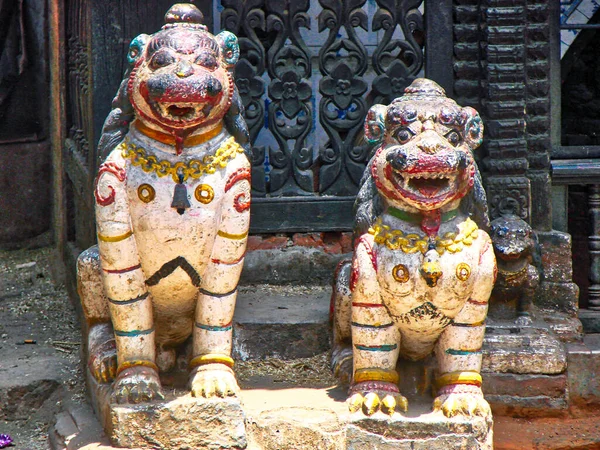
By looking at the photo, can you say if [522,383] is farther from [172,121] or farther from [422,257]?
[172,121]

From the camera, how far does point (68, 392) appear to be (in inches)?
207

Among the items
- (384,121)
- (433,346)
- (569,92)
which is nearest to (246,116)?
(384,121)

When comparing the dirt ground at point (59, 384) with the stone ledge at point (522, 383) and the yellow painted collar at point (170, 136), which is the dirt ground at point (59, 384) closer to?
the stone ledge at point (522, 383)

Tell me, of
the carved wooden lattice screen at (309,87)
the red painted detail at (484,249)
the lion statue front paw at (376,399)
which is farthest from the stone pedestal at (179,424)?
A: the carved wooden lattice screen at (309,87)

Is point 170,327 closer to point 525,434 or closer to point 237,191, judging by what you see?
point 237,191

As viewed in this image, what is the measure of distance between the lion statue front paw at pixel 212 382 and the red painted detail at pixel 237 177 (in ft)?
2.47

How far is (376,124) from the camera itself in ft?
14.5

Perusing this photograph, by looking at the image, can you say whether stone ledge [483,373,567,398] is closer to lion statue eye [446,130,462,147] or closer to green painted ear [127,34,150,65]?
lion statue eye [446,130,462,147]

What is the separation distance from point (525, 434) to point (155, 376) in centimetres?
181

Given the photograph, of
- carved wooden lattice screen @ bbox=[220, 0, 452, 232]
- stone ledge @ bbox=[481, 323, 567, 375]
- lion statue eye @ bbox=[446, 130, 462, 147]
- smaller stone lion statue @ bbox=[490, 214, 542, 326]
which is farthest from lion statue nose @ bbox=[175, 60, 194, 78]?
stone ledge @ bbox=[481, 323, 567, 375]

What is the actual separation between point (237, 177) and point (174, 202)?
0.28m

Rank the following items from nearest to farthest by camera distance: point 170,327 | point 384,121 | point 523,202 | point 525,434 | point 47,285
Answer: point 384,121 < point 170,327 < point 525,434 < point 523,202 < point 47,285

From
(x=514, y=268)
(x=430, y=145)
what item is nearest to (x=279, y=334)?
(x=514, y=268)

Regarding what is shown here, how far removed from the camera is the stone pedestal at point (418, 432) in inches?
166
